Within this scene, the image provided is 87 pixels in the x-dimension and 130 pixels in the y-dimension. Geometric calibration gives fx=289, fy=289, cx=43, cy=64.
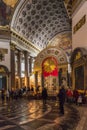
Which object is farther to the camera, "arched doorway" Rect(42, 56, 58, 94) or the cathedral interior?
"arched doorway" Rect(42, 56, 58, 94)

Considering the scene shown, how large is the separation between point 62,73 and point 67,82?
1.31 metres

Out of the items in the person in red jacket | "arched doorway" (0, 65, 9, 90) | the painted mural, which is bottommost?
the person in red jacket

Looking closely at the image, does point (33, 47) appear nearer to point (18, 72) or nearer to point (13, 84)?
point (18, 72)

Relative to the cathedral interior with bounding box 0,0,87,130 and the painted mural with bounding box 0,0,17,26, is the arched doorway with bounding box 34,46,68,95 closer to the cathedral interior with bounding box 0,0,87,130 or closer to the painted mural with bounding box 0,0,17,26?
the cathedral interior with bounding box 0,0,87,130

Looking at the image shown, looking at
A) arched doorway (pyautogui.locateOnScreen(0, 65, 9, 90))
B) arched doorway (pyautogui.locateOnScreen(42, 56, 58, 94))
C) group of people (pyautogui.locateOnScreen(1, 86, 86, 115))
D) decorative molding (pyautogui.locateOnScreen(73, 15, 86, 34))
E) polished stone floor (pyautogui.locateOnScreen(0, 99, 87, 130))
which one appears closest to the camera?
polished stone floor (pyautogui.locateOnScreen(0, 99, 87, 130))

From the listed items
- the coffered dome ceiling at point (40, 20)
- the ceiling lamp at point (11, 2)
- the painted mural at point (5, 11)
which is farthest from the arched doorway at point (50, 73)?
the ceiling lamp at point (11, 2)

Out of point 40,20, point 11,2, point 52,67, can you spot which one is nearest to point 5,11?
point 11,2

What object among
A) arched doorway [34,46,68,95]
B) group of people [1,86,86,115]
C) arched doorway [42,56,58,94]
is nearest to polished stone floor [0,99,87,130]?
group of people [1,86,86,115]

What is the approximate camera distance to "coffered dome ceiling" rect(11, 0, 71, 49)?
34.3m

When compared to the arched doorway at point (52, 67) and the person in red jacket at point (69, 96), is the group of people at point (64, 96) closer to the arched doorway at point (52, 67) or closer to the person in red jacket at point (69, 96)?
the person in red jacket at point (69, 96)

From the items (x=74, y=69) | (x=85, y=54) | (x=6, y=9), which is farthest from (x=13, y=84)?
(x=85, y=54)

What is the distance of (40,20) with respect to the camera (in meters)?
39.2

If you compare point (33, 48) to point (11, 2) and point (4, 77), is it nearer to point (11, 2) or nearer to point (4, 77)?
point (11, 2)

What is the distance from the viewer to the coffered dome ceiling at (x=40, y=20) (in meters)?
34.3
